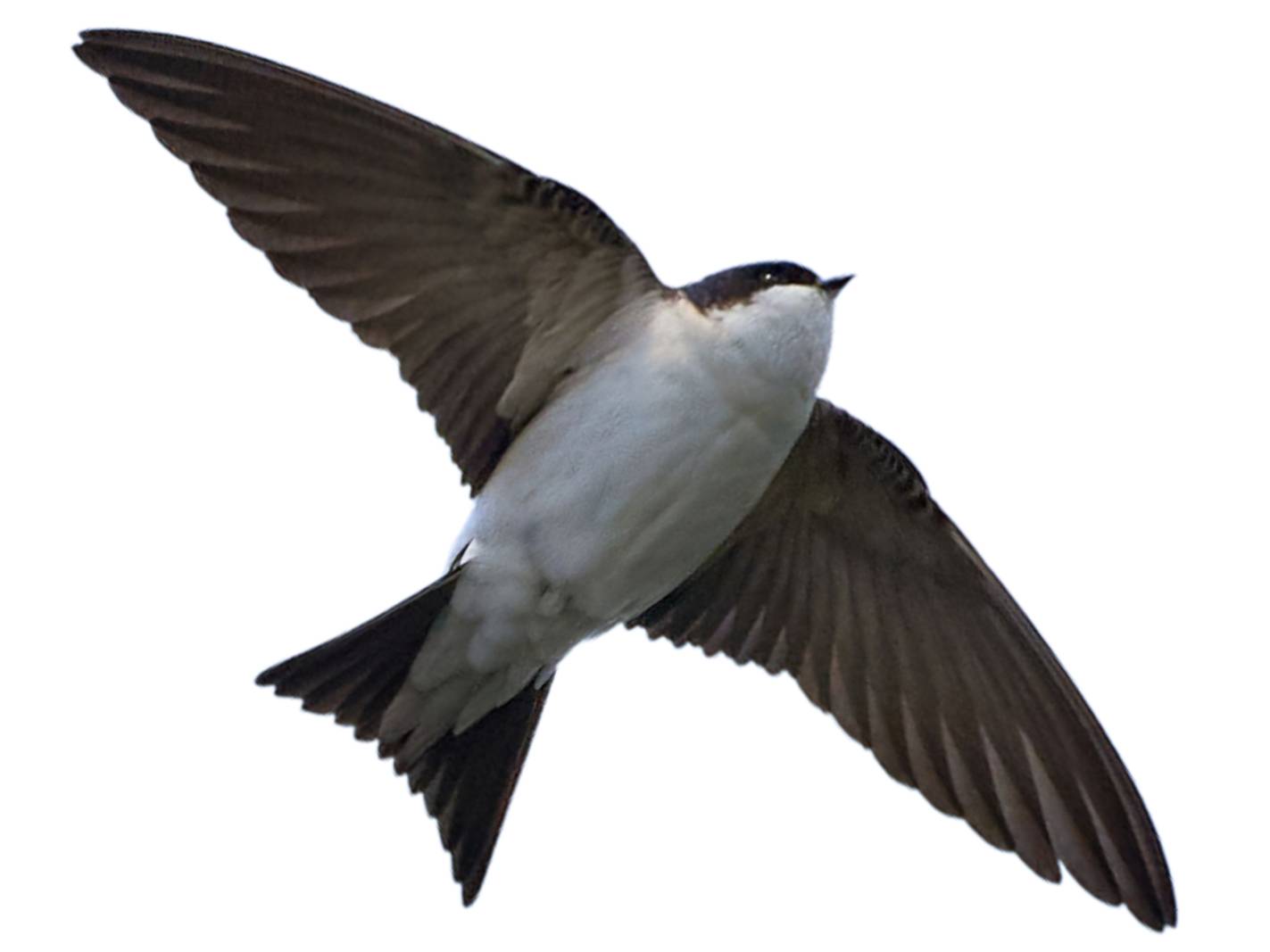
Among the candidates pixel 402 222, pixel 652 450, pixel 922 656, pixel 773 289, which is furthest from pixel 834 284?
pixel 922 656

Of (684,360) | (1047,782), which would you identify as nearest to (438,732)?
(684,360)

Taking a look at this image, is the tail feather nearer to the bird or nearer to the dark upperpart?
the bird

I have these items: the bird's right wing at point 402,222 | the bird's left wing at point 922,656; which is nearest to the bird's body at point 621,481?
the bird's right wing at point 402,222

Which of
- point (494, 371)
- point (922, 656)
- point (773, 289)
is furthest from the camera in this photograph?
point (922, 656)

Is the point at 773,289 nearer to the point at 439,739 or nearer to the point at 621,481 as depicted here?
the point at 621,481

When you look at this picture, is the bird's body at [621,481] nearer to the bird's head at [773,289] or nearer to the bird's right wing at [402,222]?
the bird's head at [773,289]

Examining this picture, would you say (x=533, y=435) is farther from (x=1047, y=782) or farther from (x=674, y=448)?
(x=1047, y=782)
